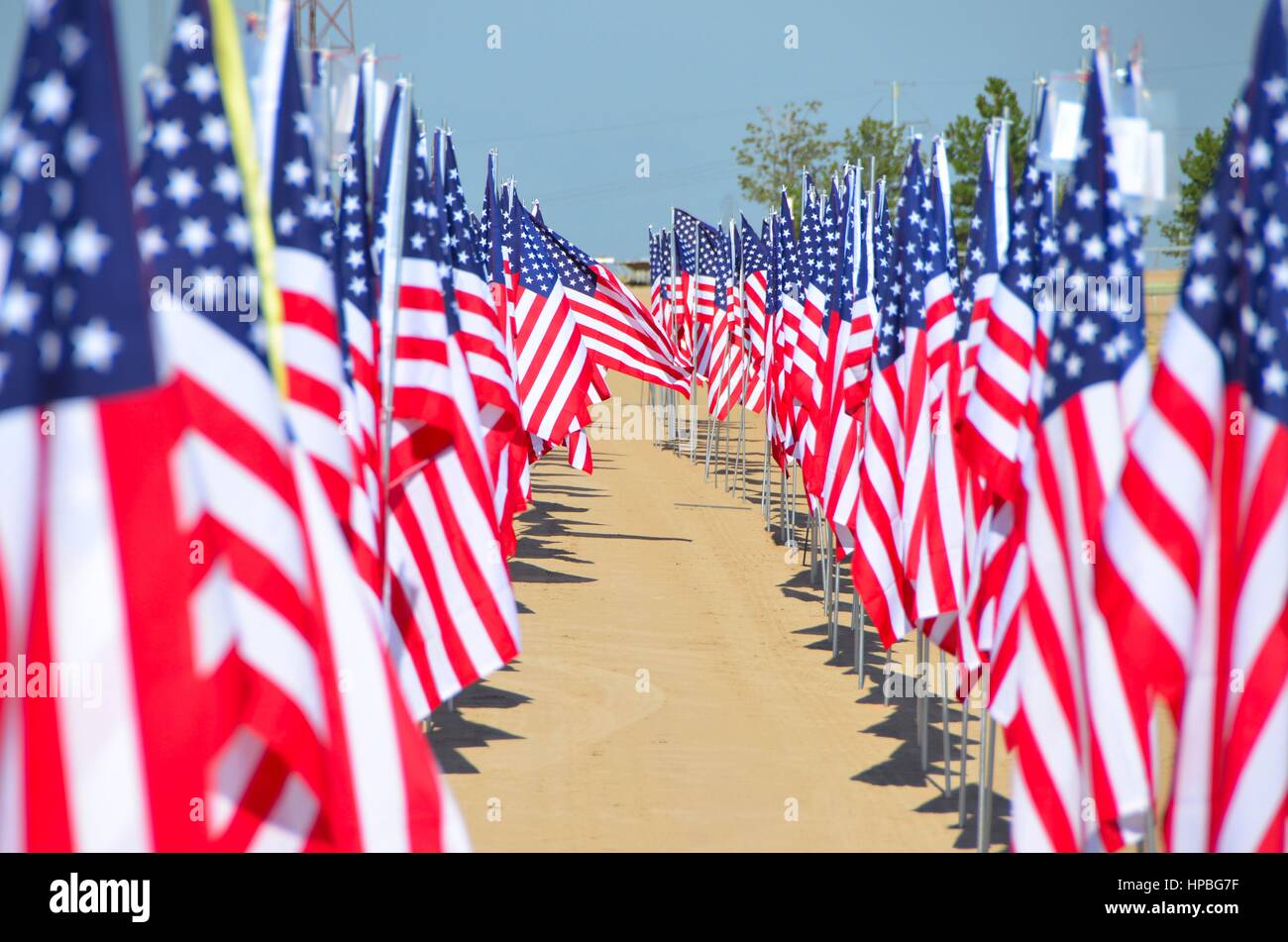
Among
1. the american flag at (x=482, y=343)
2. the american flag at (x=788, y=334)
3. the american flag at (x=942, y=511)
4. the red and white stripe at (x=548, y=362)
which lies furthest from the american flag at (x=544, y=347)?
the american flag at (x=942, y=511)

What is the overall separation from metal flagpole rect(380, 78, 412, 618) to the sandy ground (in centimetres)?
249

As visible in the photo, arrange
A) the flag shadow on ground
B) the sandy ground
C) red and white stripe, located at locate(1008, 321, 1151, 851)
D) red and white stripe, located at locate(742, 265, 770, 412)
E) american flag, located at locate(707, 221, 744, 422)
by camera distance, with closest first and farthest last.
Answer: red and white stripe, located at locate(1008, 321, 1151, 851), the sandy ground, the flag shadow on ground, red and white stripe, located at locate(742, 265, 770, 412), american flag, located at locate(707, 221, 744, 422)

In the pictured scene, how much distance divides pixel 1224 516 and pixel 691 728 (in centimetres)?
707

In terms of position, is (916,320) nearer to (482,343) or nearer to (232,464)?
(482,343)

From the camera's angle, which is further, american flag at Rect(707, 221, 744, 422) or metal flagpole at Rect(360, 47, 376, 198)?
american flag at Rect(707, 221, 744, 422)

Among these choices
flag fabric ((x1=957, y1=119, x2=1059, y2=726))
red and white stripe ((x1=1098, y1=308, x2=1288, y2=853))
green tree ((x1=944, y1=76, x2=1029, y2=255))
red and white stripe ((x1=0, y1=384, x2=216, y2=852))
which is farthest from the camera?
green tree ((x1=944, y1=76, x2=1029, y2=255))

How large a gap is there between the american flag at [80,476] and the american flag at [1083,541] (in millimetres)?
3217

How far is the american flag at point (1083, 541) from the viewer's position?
218 inches

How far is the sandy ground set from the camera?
A: 9570mm

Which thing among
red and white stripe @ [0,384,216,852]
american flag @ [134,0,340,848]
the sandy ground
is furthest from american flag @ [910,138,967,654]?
red and white stripe @ [0,384,216,852]

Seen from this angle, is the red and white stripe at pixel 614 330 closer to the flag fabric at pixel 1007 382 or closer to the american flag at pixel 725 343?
A: the american flag at pixel 725 343

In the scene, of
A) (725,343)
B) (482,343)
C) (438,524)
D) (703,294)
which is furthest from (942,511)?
(703,294)

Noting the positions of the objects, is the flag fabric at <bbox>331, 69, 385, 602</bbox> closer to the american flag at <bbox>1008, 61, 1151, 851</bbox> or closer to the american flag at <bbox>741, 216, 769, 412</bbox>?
the american flag at <bbox>1008, 61, 1151, 851</bbox>
